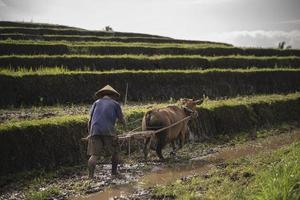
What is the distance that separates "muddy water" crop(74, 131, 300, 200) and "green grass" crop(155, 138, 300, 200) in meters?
0.70

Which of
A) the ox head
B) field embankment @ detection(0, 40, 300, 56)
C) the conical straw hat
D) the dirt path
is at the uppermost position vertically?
field embankment @ detection(0, 40, 300, 56)

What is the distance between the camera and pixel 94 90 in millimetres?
18891

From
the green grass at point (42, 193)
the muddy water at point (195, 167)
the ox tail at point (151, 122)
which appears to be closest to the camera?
the green grass at point (42, 193)

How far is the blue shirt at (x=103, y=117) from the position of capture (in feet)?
33.6

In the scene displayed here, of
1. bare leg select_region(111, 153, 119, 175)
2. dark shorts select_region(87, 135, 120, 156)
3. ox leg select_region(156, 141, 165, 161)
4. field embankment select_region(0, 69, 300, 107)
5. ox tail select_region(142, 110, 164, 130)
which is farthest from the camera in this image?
field embankment select_region(0, 69, 300, 107)

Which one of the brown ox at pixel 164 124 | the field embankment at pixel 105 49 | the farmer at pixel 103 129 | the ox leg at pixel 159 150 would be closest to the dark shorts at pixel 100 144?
the farmer at pixel 103 129

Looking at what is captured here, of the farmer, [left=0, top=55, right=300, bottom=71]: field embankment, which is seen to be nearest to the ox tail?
the farmer

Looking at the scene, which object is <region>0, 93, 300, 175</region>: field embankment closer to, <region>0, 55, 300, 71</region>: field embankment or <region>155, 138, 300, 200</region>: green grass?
<region>155, 138, 300, 200</region>: green grass

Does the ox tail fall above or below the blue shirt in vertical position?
below

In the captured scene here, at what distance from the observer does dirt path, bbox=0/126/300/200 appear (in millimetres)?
9242

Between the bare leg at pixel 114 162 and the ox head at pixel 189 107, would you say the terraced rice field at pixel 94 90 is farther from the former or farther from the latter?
the ox head at pixel 189 107

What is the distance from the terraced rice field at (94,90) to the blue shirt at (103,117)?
1.56 meters

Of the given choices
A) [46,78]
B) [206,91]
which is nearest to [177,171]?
[46,78]

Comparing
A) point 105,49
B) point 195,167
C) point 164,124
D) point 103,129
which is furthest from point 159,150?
point 105,49
